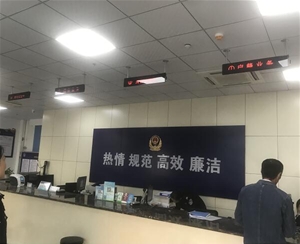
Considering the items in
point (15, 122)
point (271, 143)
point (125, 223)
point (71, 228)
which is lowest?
point (71, 228)

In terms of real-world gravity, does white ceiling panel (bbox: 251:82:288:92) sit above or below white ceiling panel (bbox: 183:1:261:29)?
below

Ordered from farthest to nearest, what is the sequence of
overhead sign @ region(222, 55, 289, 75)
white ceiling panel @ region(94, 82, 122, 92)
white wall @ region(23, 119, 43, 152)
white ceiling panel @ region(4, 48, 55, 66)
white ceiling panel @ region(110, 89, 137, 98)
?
white wall @ region(23, 119, 43, 152), white ceiling panel @ region(110, 89, 137, 98), white ceiling panel @ region(94, 82, 122, 92), white ceiling panel @ region(4, 48, 55, 66), overhead sign @ region(222, 55, 289, 75)

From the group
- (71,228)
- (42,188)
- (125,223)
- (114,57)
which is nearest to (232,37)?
(114,57)

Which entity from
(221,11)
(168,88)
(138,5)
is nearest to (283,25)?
(221,11)

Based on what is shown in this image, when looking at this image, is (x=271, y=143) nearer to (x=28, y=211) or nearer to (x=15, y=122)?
(x=28, y=211)

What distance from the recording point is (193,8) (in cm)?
240

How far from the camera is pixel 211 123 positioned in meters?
→ 5.44

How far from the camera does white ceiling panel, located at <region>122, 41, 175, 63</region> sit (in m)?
3.23

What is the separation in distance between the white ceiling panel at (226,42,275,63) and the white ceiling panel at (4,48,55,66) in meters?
2.69

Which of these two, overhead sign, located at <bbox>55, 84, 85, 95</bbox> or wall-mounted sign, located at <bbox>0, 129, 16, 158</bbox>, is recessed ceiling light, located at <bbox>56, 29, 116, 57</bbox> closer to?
overhead sign, located at <bbox>55, 84, 85, 95</bbox>

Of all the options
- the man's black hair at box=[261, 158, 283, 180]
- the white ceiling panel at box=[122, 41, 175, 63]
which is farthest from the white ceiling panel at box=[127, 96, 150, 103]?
the man's black hair at box=[261, 158, 283, 180]

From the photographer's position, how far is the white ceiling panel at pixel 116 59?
353cm

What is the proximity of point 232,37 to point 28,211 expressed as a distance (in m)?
3.76

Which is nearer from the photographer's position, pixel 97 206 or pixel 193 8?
pixel 193 8
